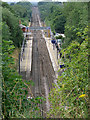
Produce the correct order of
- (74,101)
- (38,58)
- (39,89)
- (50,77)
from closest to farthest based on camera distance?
(74,101) < (39,89) < (50,77) < (38,58)

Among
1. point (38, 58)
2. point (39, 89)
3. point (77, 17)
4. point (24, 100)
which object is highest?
point (77, 17)

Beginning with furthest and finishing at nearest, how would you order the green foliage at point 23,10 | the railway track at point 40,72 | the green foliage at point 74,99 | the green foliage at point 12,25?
the green foliage at point 12,25 < the green foliage at point 23,10 < the railway track at point 40,72 < the green foliage at point 74,99

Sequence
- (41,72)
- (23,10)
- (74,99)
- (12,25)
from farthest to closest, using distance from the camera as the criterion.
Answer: (12,25) < (23,10) < (41,72) < (74,99)

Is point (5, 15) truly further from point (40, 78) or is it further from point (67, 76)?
point (67, 76)

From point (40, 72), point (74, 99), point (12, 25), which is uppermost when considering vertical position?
point (12, 25)

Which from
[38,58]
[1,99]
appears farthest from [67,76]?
[38,58]

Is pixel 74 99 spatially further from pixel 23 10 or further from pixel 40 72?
pixel 23 10

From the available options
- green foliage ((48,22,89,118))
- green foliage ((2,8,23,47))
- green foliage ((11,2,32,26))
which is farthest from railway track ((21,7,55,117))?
green foliage ((48,22,89,118))

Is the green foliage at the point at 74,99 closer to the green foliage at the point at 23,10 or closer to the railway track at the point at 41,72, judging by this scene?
the railway track at the point at 41,72

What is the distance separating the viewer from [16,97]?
8.39 ft

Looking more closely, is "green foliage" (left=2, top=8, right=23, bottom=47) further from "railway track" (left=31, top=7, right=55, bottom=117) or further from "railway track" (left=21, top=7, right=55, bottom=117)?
"railway track" (left=31, top=7, right=55, bottom=117)

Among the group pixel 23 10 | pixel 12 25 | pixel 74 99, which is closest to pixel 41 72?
pixel 12 25


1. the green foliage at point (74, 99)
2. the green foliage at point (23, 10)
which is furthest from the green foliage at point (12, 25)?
the green foliage at point (74, 99)

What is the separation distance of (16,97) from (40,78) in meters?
10.6
